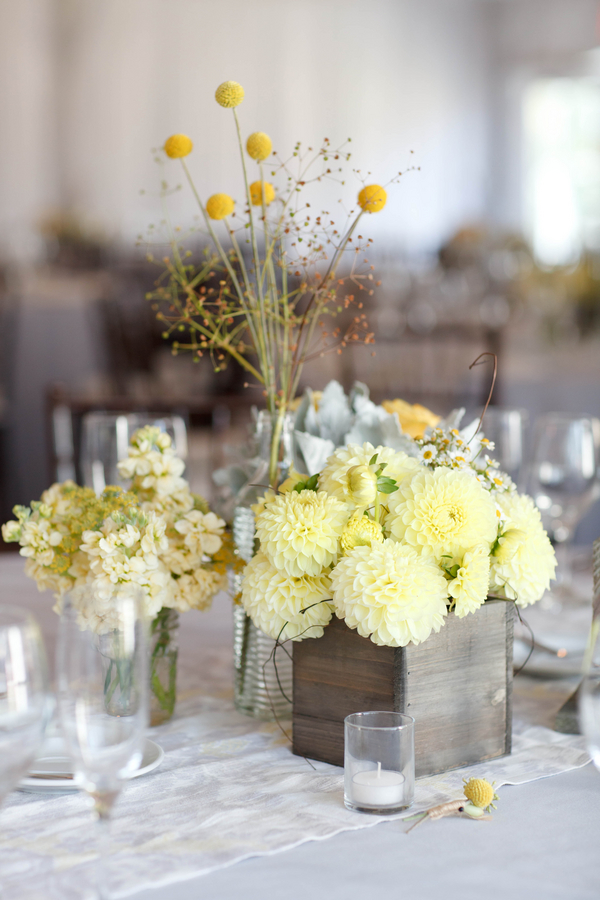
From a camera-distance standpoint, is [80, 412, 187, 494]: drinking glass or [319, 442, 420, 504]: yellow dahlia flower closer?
[319, 442, 420, 504]: yellow dahlia flower

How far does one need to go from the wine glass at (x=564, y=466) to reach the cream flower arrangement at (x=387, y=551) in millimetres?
422

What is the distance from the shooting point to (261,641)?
83 centimetres

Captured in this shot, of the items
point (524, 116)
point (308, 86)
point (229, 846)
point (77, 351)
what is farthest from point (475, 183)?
point (229, 846)

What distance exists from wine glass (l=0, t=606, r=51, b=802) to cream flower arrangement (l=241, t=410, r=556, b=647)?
21 cm

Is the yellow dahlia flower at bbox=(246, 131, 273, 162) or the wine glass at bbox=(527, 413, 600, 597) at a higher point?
the yellow dahlia flower at bbox=(246, 131, 273, 162)

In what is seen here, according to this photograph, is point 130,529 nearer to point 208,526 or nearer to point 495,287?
point 208,526

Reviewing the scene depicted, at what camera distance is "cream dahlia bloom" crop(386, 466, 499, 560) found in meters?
0.68

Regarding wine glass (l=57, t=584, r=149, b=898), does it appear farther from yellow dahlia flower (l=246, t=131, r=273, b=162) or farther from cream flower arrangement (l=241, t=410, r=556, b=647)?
yellow dahlia flower (l=246, t=131, r=273, b=162)

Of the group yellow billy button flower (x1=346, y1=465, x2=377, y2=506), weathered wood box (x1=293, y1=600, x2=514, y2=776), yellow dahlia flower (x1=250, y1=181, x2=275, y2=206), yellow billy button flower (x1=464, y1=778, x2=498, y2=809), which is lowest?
yellow billy button flower (x1=464, y1=778, x2=498, y2=809)

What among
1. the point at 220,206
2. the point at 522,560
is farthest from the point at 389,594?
the point at 220,206

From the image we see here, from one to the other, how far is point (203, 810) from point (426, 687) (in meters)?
0.18

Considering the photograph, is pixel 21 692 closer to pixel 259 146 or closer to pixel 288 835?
pixel 288 835

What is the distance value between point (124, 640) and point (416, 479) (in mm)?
260

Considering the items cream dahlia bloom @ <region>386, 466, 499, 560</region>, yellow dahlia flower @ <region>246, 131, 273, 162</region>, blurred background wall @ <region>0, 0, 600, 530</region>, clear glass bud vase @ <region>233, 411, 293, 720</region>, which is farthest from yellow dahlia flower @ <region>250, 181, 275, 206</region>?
blurred background wall @ <region>0, 0, 600, 530</region>
